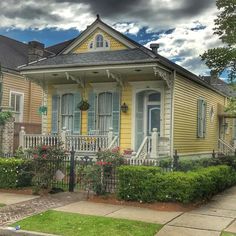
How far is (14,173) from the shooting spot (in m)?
13.2

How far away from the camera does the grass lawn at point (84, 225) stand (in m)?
8.05

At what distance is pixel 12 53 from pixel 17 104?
416 centimetres

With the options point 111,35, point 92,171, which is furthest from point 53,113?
point 92,171

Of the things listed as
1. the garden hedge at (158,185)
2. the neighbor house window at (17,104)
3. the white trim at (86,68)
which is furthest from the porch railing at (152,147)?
the neighbor house window at (17,104)

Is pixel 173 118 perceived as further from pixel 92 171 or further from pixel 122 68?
pixel 92 171

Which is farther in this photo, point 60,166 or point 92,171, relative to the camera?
point 60,166

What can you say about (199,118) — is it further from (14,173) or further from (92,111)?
(14,173)

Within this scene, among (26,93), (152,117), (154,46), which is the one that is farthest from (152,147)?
(26,93)

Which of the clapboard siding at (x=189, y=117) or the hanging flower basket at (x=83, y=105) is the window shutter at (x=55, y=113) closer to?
the hanging flower basket at (x=83, y=105)

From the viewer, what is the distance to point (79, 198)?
11.9m

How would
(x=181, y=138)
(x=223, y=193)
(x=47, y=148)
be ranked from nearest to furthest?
(x=47, y=148) < (x=223, y=193) < (x=181, y=138)

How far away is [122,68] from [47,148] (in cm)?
593

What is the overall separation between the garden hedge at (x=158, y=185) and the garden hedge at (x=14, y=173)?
11.6 ft

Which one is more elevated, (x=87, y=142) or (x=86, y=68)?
(x=86, y=68)
